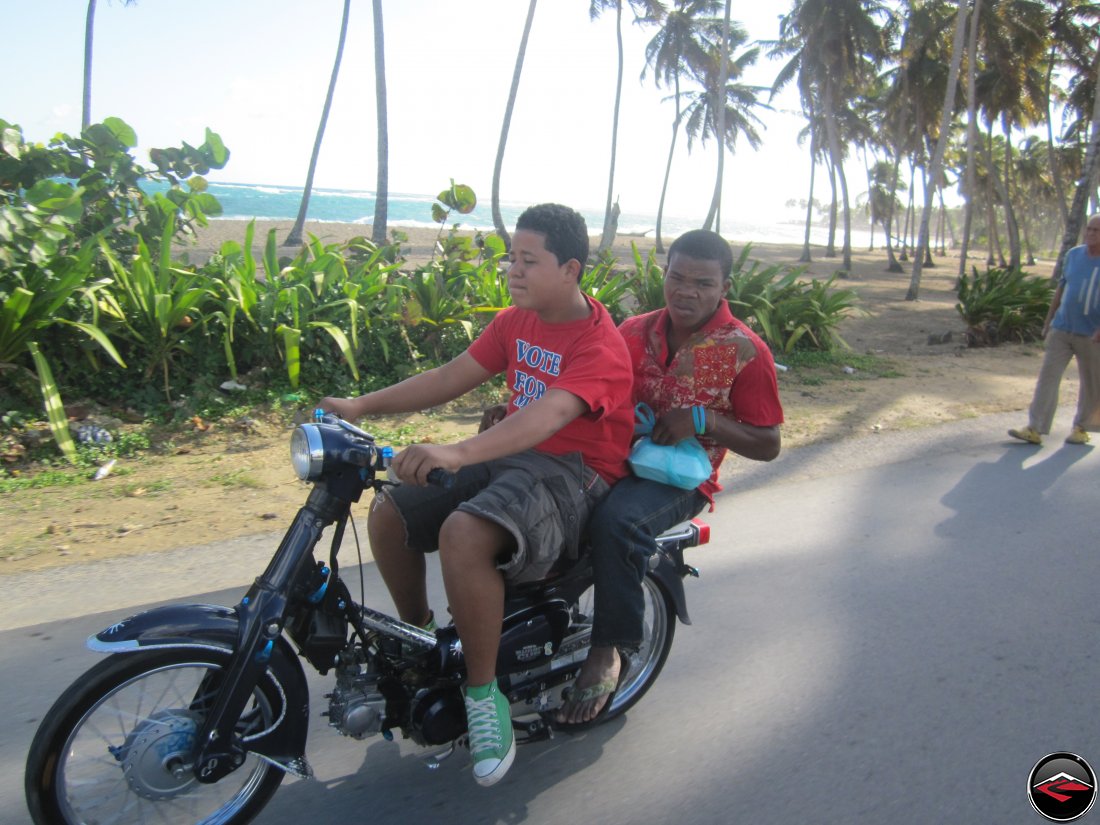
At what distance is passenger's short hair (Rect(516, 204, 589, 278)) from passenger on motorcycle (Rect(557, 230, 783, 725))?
51cm

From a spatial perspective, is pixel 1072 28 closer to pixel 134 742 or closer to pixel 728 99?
pixel 728 99

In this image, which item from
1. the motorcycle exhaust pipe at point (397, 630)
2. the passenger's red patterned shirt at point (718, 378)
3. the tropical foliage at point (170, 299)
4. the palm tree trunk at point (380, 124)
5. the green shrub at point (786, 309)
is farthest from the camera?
the palm tree trunk at point (380, 124)

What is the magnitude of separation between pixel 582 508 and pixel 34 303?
4.76 metres

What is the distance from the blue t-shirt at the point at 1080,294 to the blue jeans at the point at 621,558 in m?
5.45

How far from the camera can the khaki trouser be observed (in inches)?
257

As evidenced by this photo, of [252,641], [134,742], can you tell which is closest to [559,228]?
[252,641]

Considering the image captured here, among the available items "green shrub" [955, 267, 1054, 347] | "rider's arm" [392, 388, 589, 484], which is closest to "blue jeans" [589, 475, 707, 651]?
"rider's arm" [392, 388, 589, 484]

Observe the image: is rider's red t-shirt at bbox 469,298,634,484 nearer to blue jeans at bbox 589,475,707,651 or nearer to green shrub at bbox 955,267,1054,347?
blue jeans at bbox 589,475,707,651

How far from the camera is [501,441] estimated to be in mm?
2342

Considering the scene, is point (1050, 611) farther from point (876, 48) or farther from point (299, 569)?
point (876, 48)

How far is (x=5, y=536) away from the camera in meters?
4.21

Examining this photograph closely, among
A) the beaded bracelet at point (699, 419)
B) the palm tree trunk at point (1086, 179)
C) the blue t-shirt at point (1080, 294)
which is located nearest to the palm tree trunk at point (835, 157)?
the palm tree trunk at point (1086, 179)

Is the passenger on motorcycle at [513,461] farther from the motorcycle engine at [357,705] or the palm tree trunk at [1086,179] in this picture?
the palm tree trunk at [1086,179]

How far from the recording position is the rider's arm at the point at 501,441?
2182 millimetres
